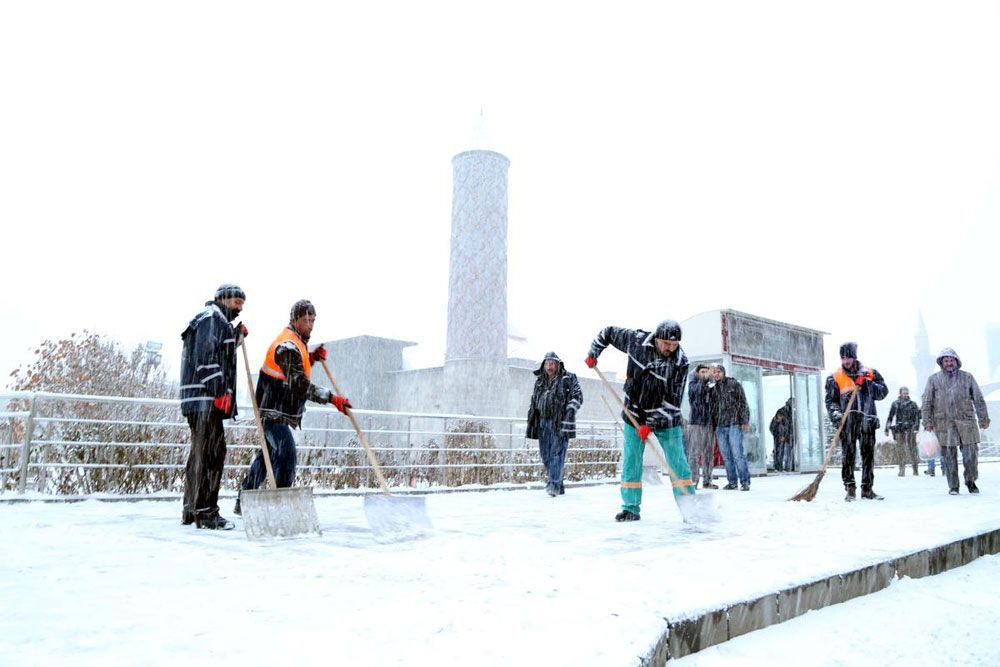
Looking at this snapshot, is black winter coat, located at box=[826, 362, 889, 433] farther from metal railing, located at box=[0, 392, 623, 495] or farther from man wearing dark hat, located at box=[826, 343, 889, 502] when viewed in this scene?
metal railing, located at box=[0, 392, 623, 495]

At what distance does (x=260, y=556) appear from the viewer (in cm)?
350

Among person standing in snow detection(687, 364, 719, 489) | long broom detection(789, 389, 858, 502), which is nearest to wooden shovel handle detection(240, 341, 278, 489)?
long broom detection(789, 389, 858, 502)

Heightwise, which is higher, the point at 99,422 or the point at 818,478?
the point at 99,422

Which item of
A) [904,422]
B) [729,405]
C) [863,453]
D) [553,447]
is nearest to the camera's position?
[863,453]

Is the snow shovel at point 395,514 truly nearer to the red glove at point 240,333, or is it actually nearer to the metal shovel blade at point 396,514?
the metal shovel blade at point 396,514

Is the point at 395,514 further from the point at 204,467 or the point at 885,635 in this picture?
the point at 885,635

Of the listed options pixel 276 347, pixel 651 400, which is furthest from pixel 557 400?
pixel 276 347

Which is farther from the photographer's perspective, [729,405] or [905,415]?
[905,415]

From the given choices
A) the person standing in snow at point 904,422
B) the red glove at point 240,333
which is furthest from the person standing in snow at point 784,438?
the red glove at point 240,333

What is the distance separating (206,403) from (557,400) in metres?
4.51

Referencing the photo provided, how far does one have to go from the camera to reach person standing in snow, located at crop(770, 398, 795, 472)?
46.6ft

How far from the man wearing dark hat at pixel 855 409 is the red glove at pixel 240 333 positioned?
5.96 meters

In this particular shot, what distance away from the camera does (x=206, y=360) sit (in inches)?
187

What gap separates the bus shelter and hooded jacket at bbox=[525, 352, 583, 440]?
456 centimetres
